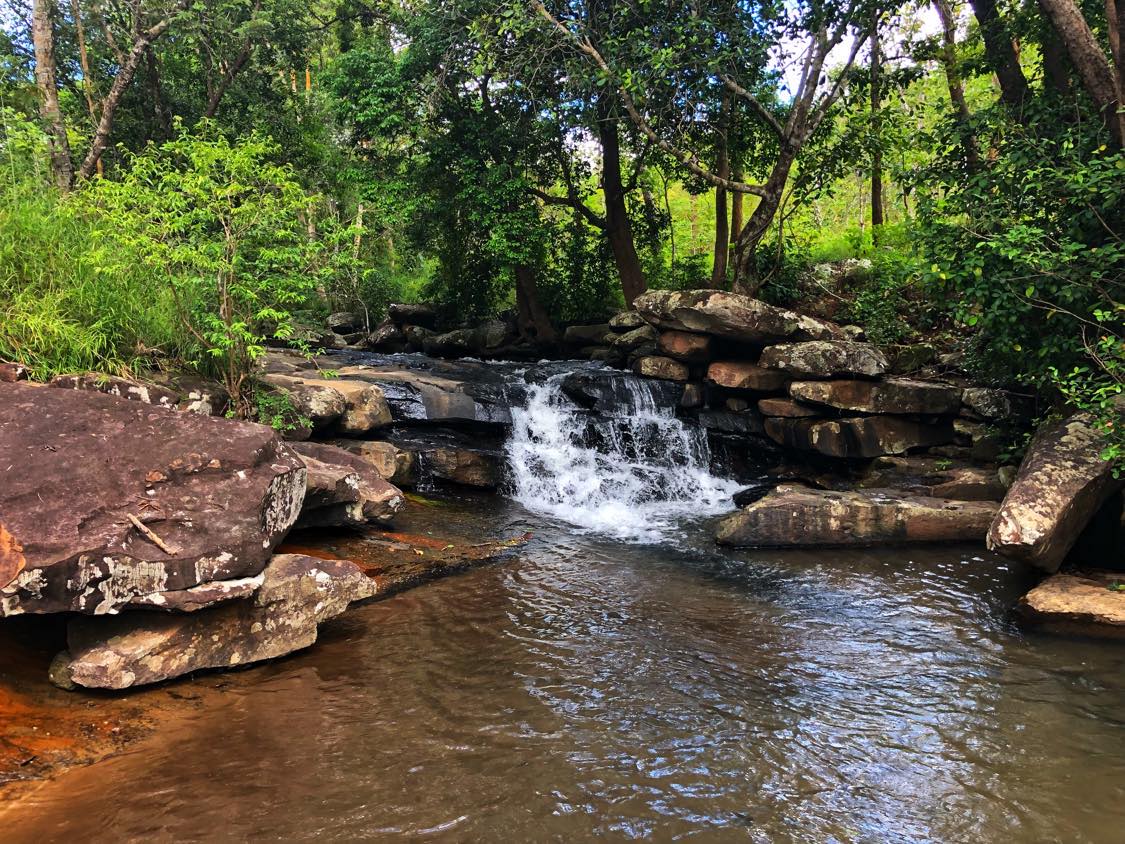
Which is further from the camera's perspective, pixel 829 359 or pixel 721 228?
pixel 721 228

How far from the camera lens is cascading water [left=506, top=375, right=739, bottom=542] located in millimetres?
10680

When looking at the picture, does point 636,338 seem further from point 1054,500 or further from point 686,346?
point 1054,500

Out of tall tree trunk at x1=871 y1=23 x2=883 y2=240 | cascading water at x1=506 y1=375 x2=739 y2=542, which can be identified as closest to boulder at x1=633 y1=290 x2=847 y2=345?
cascading water at x1=506 y1=375 x2=739 y2=542

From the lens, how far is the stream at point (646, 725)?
3.46 m

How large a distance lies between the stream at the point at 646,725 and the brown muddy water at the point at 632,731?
0.02 m

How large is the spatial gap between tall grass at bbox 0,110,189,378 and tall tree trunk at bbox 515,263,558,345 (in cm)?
1140

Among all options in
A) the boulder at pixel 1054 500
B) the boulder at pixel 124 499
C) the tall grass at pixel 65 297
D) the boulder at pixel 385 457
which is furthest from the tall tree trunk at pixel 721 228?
the boulder at pixel 124 499

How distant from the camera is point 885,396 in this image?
10.7m

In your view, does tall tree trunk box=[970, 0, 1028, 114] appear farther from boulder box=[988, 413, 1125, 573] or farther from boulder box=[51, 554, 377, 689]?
boulder box=[51, 554, 377, 689]

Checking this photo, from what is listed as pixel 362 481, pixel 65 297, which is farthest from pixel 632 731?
pixel 65 297

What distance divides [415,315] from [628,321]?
27.3ft

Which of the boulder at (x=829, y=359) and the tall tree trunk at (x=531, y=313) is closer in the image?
the boulder at (x=829, y=359)

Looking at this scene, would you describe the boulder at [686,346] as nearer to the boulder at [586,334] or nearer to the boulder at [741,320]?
the boulder at [741,320]

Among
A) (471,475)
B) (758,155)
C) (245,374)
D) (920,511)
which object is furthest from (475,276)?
(920,511)
